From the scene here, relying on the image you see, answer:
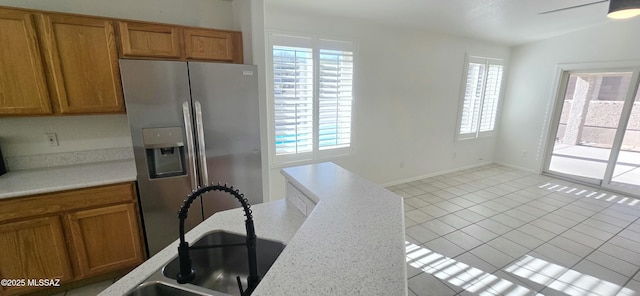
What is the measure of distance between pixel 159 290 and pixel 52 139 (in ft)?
7.23

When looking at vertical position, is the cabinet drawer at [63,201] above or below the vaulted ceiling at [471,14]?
below

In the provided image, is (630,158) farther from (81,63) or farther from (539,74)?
(81,63)

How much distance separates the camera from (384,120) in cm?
391

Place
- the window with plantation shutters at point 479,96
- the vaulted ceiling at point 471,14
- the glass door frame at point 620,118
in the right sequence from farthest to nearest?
the window with plantation shutters at point 479,96
the glass door frame at point 620,118
the vaulted ceiling at point 471,14

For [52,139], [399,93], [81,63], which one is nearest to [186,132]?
[81,63]

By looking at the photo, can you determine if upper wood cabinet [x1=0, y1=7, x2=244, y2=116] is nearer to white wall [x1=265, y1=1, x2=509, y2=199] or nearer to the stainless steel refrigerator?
the stainless steel refrigerator

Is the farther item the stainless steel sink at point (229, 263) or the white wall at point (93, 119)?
the white wall at point (93, 119)

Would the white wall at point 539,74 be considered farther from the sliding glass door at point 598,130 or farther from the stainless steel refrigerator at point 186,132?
the stainless steel refrigerator at point 186,132

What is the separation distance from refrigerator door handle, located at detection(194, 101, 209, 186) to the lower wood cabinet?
50cm

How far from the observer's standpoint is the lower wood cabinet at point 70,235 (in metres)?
1.69

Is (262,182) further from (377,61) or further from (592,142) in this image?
(592,142)

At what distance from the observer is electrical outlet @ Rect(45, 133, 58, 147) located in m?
2.16

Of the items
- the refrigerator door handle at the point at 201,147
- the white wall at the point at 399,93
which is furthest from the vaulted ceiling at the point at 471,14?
the refrigerator door handle at the point at 201,147

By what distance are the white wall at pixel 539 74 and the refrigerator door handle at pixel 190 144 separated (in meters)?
5.86
